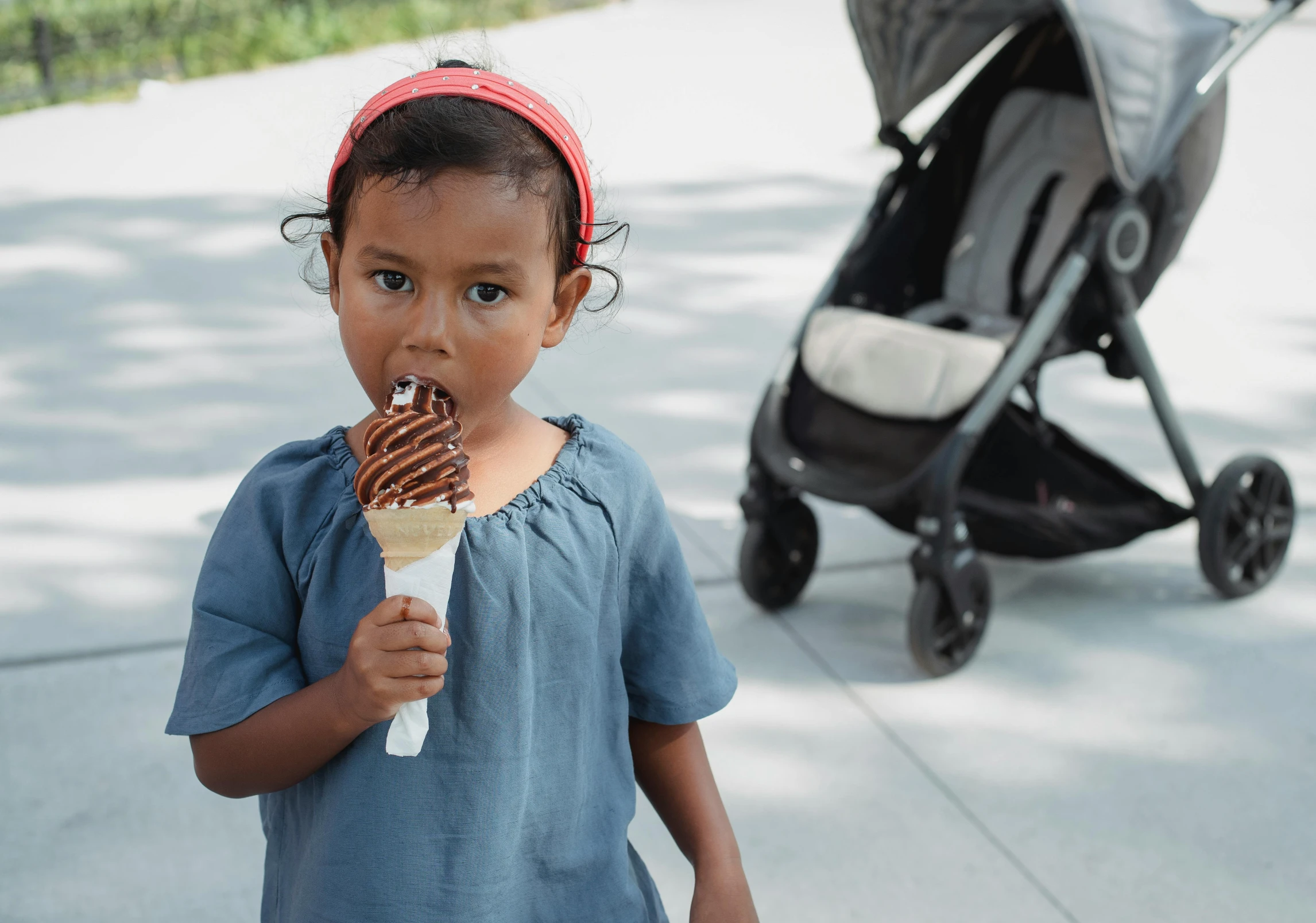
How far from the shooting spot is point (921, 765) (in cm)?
294

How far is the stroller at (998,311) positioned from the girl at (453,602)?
1.81m

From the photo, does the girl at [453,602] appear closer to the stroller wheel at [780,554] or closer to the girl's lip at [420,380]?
the girl's lip at [420,380]

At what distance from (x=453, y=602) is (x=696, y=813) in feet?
1.35

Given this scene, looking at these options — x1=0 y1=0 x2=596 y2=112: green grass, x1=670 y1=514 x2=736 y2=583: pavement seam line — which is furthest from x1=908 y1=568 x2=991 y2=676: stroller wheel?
x1=0 y1=0 x2=596 y2=112: green grass

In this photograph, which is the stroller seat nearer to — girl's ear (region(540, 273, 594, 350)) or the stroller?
the stroller

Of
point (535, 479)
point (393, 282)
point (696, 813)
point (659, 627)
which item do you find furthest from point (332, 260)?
point (696, 813)

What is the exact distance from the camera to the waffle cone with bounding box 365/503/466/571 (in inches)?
45.1

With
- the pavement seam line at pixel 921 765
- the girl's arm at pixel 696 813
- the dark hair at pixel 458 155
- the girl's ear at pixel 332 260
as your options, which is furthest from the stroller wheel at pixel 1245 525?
the girl's ear at pixel 332 260

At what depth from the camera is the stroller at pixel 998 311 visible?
10.3 feet

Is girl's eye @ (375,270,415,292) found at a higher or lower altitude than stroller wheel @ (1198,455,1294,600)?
higher

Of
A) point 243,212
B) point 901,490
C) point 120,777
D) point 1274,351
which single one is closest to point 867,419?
point 901,490

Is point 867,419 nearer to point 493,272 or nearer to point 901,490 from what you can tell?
point 901,490

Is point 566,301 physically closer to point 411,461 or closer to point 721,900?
point 411,461

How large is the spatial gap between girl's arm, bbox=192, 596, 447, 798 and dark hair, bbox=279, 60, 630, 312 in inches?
14.8
